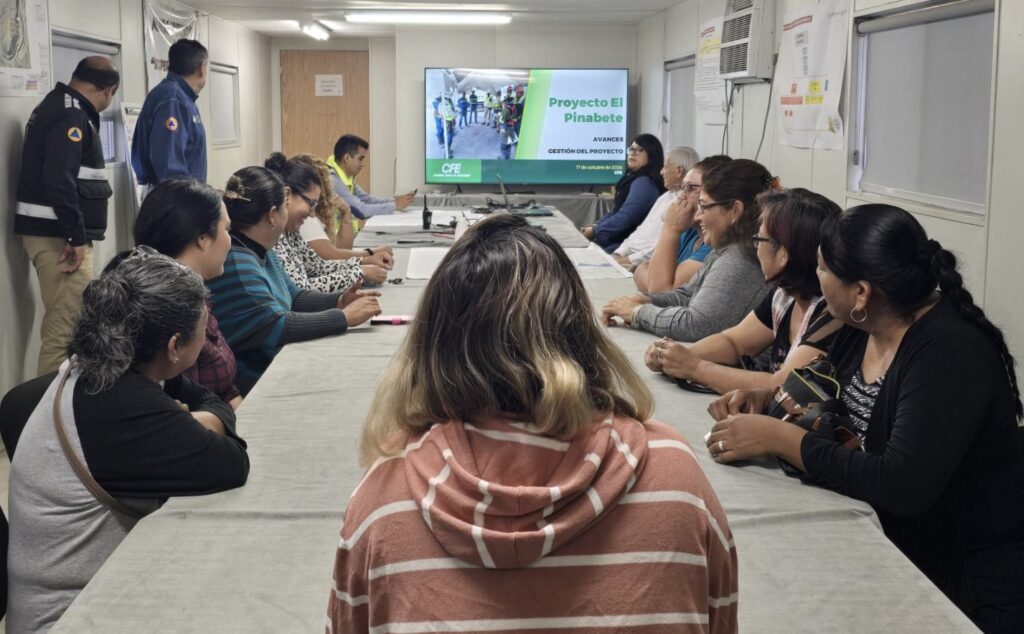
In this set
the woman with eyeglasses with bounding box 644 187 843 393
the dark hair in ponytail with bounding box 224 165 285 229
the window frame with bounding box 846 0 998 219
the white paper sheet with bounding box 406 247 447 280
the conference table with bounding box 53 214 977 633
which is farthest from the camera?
the white paper sheet with bounding box 406 247 447 280

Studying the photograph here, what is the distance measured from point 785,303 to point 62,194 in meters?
3.36

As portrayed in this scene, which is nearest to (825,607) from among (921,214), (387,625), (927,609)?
(927,609)

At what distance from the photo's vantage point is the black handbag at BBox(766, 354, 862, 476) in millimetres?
1878

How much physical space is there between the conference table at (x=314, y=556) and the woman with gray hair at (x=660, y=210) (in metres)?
3.68

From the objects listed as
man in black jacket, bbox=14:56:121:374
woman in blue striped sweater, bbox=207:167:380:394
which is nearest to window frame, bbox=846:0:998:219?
woman in blue striped sweater, bbox=207:167:380:394

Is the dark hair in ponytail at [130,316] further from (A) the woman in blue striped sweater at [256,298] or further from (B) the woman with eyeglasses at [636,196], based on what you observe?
(B) the woman with eyeglasses at [636,196]

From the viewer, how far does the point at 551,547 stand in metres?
0.97

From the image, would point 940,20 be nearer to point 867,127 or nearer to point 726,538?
point 867,127

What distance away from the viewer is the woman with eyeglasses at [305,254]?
387cm

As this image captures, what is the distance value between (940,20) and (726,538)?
128 inches

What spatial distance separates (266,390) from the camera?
2527 mm

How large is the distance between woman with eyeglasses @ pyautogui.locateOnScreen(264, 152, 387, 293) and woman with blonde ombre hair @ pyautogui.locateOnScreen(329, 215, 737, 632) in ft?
9.03

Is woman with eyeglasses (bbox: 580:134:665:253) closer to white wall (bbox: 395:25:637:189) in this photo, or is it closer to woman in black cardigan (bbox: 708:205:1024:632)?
white wall (bbox: 395:25:637:189)

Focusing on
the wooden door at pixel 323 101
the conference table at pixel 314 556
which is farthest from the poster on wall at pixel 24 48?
the wooden door at pixel 323 101
